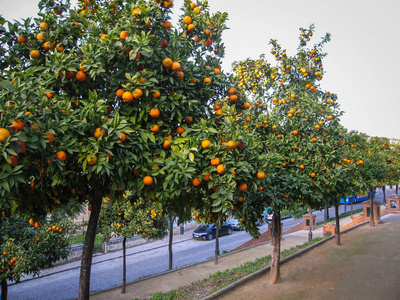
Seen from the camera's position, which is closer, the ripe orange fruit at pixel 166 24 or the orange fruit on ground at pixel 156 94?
the orange fruit on ground at pixel 156 94

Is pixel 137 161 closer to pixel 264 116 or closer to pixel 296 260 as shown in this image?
pixel 264 116

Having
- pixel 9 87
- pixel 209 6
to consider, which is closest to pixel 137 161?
pixel 9 87

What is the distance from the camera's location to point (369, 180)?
13367mm

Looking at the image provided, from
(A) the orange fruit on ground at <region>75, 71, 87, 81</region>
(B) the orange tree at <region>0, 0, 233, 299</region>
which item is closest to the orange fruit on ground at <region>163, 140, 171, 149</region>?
(B) the orange tree at <region>0, 0, 233, 299</region>

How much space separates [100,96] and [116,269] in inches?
471

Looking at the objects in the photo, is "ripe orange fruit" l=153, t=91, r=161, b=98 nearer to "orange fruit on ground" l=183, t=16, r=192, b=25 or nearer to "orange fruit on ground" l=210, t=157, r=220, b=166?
"orange fruit on ground" l=210, t=157, r=220, b=166

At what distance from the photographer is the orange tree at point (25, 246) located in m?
6.39

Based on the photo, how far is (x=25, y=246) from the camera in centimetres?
696

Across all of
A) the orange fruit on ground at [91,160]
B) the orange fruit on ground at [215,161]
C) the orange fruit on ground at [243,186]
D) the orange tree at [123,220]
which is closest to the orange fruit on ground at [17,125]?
the orange fruit on ground at [91,160]

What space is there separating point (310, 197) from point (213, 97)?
4.55 meters

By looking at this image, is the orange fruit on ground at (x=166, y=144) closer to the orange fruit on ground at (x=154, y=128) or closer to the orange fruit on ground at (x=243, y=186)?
the orange fruit on ground at (x=154, y=128)

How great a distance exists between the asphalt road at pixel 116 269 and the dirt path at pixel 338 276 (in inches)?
242

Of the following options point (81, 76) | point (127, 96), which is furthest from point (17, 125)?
point (81, 76)

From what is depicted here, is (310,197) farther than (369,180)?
No
